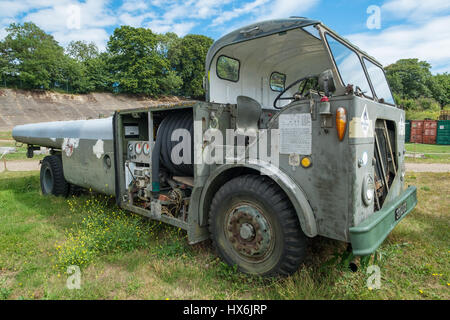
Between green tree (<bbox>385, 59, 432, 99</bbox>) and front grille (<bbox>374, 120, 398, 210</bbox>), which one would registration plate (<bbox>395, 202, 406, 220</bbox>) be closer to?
front grille (<bbox>374, 120, 398, 210</bbox>)

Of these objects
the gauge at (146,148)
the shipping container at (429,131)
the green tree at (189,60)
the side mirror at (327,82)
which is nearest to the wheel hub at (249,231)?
the side mirror at (327,82)

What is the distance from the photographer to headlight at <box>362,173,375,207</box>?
247 centimetres

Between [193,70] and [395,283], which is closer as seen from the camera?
[395,283]

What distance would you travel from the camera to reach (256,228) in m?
2.86

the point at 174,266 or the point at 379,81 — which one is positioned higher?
the point at 379,81

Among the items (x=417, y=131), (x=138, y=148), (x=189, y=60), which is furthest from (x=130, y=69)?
(x=138, y=148)

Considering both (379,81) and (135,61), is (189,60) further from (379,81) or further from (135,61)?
(379,81)

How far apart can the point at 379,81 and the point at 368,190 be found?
2.12 m

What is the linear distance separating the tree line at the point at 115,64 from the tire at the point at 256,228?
4073 cm

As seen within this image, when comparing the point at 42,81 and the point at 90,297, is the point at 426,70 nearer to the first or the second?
the point at 42,81

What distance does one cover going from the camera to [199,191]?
3.31 m

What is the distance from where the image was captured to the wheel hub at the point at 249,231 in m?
2.82

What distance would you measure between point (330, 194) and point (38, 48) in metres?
52.3
